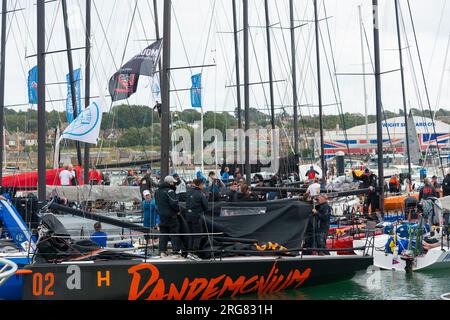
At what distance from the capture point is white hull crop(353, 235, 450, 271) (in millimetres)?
17984

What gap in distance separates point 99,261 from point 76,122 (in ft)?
13.4

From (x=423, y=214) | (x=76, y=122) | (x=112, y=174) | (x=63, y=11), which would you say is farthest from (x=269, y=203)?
(x=112, y=174)

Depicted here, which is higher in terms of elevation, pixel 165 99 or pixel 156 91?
pixel 156 91

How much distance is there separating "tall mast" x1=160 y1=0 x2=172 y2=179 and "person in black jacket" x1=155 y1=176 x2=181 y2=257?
84.1 inches

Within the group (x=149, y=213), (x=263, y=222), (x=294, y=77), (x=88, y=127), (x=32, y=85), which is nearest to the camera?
(x=263, y=222)

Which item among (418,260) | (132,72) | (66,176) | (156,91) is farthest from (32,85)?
(418,260)

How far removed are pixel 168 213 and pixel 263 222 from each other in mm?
1915

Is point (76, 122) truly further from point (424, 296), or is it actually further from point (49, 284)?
point (424, 296)

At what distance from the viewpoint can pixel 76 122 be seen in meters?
16.7

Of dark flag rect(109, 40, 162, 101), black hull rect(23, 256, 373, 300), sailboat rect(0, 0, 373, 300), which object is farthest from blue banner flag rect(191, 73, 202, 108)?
black hull rect(23, 256, 373, 300)

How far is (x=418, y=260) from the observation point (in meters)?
18.0

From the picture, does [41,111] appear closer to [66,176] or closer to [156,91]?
[156,91]

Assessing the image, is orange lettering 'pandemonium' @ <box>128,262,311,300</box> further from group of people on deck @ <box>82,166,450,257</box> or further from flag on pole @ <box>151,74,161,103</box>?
flag on pole @ <box>151,74,161,103</box>
